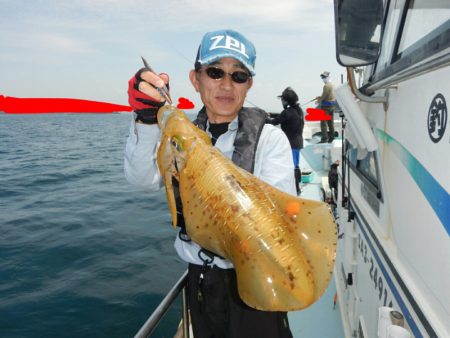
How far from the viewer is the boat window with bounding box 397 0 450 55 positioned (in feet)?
5.51

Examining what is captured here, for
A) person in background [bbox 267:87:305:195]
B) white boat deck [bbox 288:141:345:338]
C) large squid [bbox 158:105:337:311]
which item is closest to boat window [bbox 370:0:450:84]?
large squid [bbox 158:105:337:311]

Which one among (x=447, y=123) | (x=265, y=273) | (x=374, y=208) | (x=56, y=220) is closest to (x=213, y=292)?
(x=265, y=273)

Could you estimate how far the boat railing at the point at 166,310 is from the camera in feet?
7.81

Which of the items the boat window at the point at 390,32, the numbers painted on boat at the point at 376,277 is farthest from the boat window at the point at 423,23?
the numbers painted on boat at the point at 376,277

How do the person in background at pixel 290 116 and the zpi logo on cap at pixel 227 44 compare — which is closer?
the zpi logo on cap at pixel 227 44

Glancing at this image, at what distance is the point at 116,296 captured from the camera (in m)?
8.35

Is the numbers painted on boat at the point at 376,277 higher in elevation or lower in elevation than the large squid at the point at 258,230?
lower

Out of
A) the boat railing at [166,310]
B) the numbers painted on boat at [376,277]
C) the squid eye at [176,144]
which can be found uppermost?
the squid eye at [176,144]

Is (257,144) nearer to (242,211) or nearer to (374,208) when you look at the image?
(242,211)

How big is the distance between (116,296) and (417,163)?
324 inches

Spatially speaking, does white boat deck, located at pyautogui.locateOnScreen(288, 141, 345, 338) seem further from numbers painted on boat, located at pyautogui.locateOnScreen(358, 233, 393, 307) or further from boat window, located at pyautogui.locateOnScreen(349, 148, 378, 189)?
boat window, located at pyautogui.locateOnScreen(349, 148, 378, 189)

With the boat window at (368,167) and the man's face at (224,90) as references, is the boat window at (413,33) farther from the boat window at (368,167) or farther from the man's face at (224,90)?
the man's face at (224,90)

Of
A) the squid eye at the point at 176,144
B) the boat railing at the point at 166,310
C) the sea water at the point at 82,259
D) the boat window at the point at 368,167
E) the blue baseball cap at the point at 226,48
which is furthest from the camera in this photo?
the sea water at the point at 82,259

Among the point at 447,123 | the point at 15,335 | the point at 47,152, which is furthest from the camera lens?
the point at 47,152
